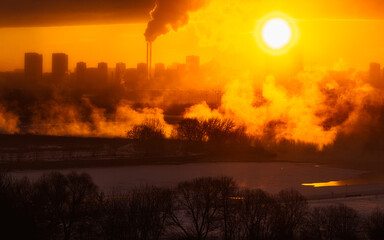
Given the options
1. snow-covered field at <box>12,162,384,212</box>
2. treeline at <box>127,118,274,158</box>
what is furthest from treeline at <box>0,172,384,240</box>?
treeline at <box>127,118,274,158</box>

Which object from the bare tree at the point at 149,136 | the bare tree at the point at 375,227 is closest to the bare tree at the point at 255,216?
the bare tree at the point at 375,227

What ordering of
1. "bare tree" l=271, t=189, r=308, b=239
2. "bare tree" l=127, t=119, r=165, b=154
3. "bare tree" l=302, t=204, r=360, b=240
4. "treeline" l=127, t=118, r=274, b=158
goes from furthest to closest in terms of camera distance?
"treeline" l=127, t=118, r=274, b=158 < "bare tree" l=127, t=119, r=165, b=154 < "bare tree" l=271, t=189, r=308, b=239 < "bare tree" l=302, t=204, r=360, b=240

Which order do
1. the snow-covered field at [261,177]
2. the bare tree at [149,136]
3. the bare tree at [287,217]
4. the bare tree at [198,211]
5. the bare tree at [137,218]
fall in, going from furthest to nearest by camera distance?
1. the bare tree at [149,136]
2. the snow-covered field at [261,177]
3. the bare tree at [198,211]
4. the bare tree at [287,217]
5. the bare tree at [137,218]

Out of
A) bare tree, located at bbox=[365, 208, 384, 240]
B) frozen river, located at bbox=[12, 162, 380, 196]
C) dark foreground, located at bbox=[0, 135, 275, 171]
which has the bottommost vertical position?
bare tree, located at bbox=[365, 208, 384, 240]

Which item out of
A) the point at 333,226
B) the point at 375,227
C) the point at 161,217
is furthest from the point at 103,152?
the point at 375,227

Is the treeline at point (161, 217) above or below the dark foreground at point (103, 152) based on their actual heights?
below

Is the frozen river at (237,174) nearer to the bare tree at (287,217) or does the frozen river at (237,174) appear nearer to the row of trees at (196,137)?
the row of trees at (196,137)

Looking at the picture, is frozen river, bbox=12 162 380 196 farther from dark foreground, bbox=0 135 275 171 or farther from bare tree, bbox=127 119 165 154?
bare tree, bbox=127 119 165 154
